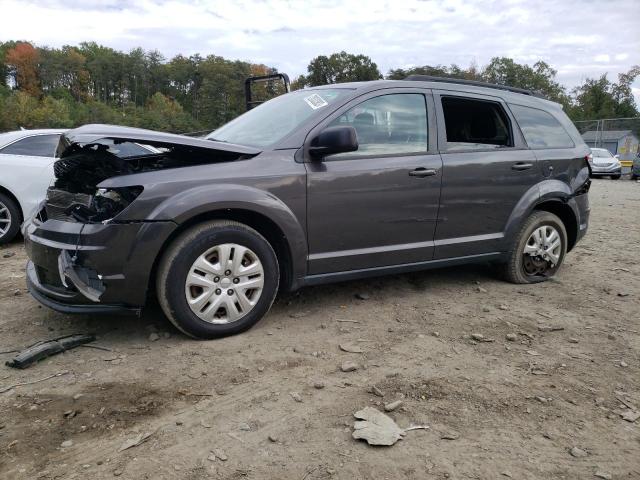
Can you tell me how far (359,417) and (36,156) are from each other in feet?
20.0

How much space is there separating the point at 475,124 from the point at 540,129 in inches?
29.8

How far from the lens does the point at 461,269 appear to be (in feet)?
17.8

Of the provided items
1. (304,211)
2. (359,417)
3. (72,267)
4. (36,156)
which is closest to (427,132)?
(304,211)

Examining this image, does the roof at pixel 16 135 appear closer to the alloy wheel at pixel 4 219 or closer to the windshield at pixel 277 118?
the alloy wheel at pixel 4 219

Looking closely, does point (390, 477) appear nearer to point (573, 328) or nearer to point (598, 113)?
point (573, 328)

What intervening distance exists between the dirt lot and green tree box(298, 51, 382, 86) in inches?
2297

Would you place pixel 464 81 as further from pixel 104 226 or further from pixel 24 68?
pixel 24 68

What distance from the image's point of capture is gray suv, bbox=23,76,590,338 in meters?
3.31

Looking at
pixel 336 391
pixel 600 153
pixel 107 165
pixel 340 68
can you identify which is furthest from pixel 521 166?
pixel 340 68

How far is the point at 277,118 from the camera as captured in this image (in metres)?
4.25

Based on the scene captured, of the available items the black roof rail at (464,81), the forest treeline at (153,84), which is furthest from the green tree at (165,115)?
the black roof rail at (464,81)

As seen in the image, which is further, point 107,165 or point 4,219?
point 4,219

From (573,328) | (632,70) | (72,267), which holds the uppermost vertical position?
(632,70)

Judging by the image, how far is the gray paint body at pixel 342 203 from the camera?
3.28 m
